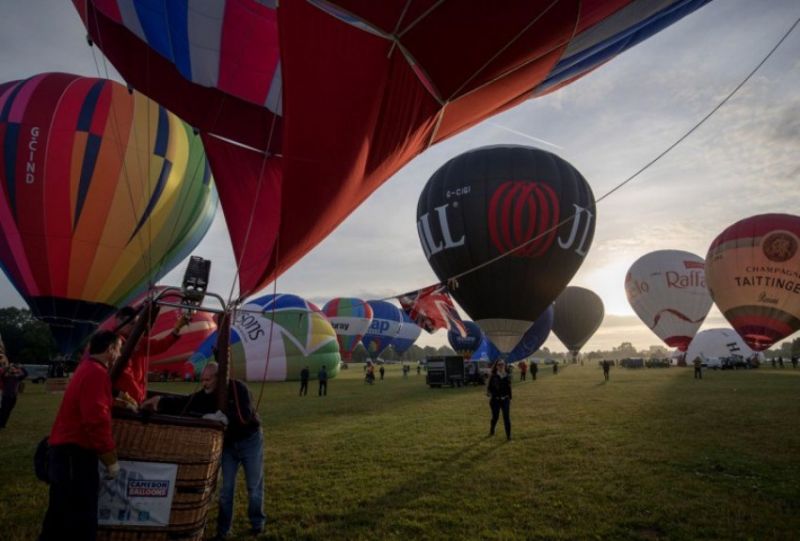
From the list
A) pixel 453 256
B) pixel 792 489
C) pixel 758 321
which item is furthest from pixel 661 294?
pixel 792 489

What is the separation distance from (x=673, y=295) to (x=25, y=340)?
6001 centimetres

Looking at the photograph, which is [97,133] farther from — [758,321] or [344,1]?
[758,321]

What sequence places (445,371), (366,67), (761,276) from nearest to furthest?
1. (366,67)
2. (445,371)
3. (761,276)

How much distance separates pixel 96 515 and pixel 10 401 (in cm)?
974

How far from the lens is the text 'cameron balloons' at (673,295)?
145 feet

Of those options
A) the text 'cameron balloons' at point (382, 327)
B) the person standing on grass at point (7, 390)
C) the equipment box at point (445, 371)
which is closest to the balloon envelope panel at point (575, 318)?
the text 'cameron balloons' at point (382, 327)

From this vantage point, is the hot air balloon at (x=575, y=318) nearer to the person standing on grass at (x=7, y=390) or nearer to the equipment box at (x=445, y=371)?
the equipment box at (x=445, y=371)

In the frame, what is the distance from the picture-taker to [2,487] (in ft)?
18.3

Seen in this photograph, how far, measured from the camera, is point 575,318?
174 feet

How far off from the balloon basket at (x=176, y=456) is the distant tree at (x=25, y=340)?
43.8m

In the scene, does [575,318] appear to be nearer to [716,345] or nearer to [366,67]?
[716,345]

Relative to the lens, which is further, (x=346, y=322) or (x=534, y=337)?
(x=346, y=322)

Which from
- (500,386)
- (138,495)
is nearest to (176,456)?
(138,495)

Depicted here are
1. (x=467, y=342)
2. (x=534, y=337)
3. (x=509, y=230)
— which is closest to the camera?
(x=509, y=230)
